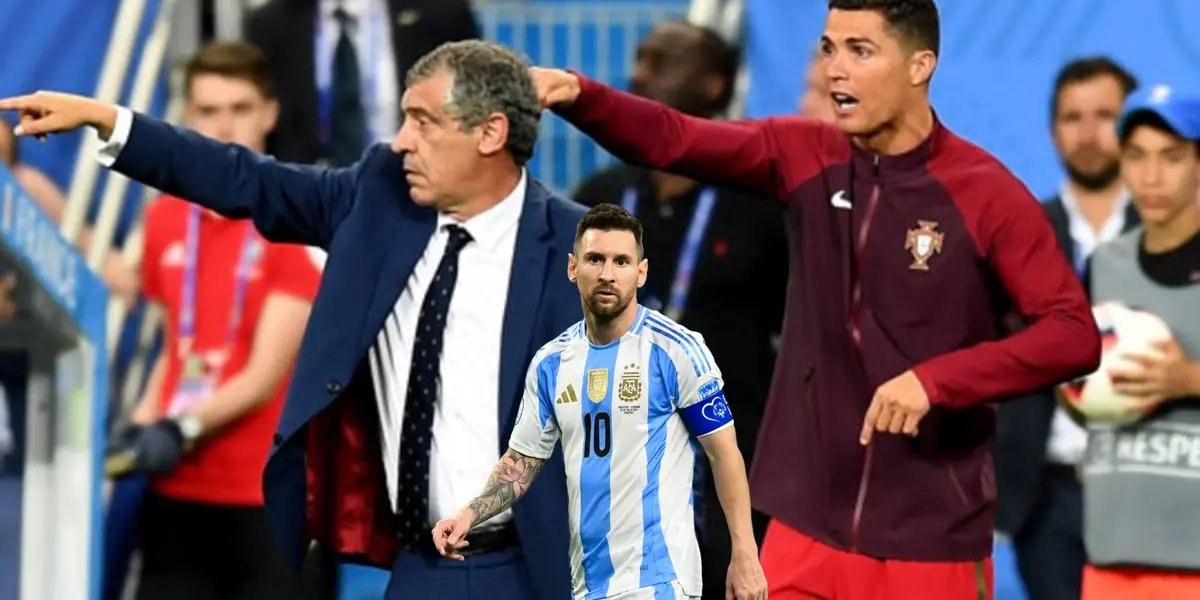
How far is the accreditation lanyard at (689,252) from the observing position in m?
6.26

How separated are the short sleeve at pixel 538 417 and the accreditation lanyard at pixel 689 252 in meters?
2.76

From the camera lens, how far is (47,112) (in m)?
4.39

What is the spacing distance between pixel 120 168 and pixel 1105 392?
2.33 m

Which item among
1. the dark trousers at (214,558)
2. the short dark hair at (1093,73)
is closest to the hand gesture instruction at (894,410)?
the dark trousers at (214,558)

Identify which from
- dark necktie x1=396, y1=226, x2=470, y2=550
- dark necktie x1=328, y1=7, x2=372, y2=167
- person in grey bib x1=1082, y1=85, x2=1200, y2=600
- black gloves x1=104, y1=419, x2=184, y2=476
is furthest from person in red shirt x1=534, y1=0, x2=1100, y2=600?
dark necktie x1=328, y1=7, x2=372, y2=167

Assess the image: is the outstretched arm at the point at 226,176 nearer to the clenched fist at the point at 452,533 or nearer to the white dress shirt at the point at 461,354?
the white dress shirt at the point at 461,354

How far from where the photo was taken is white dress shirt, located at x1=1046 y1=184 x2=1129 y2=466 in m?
6.92

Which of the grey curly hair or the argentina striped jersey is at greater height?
the grey curly hair

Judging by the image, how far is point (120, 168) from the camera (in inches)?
184

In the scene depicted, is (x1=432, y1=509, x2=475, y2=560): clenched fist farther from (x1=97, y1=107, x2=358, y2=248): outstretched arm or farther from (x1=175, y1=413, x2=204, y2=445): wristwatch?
(x1=175, y1=413, x2=204, y2=445): wristwatch

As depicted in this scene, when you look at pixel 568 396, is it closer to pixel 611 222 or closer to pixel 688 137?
pixel 611 222

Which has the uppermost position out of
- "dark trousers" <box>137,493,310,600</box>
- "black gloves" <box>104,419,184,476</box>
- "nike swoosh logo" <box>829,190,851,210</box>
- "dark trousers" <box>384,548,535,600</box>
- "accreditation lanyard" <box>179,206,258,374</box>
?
"nike swoosh logo" <box>829,190,851,210</box>

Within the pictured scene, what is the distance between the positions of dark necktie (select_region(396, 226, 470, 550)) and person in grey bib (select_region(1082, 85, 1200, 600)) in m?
1.70

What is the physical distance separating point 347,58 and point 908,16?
11.2 feet
